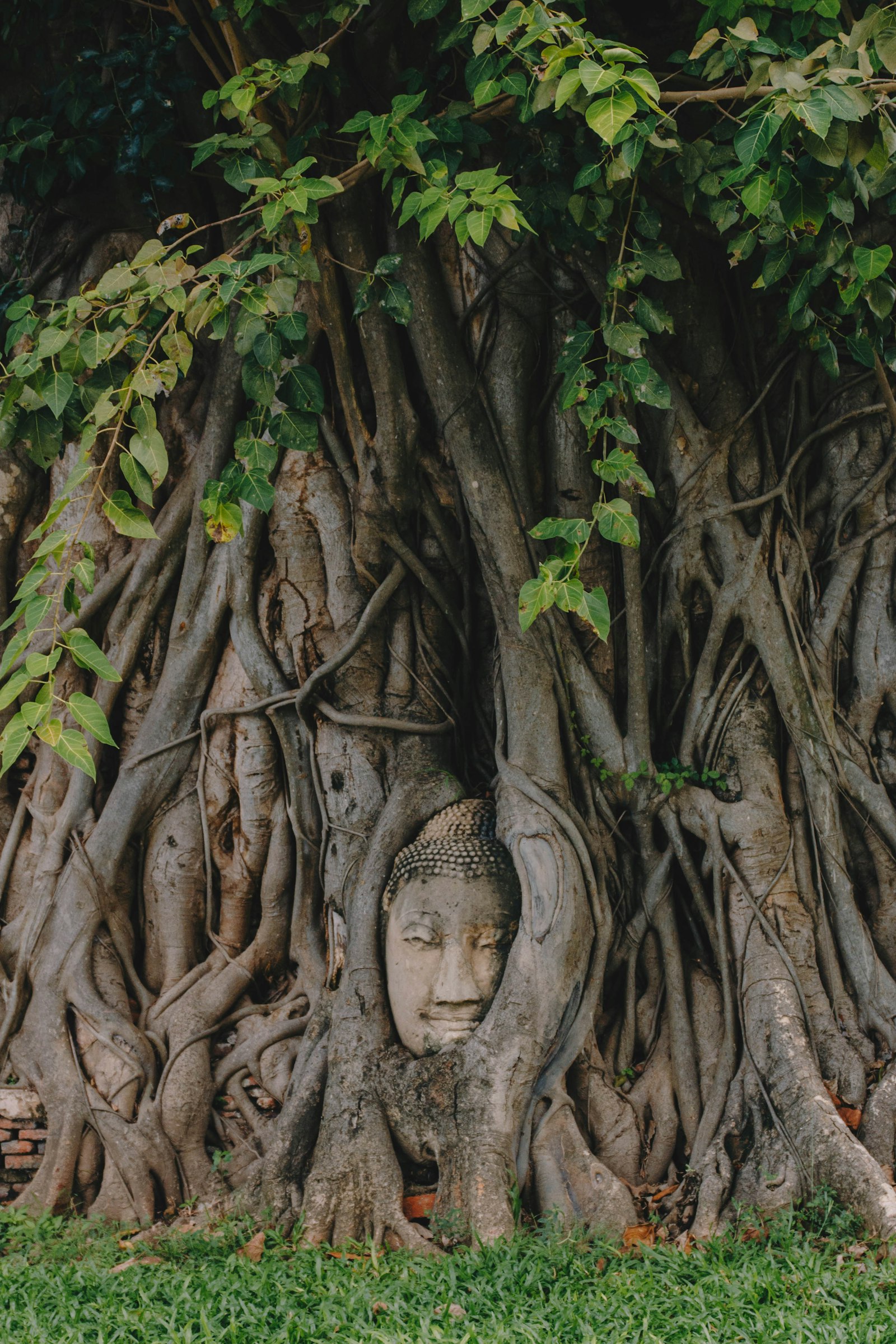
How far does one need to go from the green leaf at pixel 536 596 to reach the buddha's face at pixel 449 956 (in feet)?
3.91

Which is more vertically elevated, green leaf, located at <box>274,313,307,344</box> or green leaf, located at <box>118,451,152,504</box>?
green leaf, located at <box>274,313,307,344</box>

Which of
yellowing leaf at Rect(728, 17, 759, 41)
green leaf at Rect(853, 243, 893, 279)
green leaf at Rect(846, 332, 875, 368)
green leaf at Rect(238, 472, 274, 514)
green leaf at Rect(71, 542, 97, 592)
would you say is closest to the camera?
green leaf at Rect(71, 542, 97, 592)

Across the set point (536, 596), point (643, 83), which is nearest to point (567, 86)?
point (643, 83)

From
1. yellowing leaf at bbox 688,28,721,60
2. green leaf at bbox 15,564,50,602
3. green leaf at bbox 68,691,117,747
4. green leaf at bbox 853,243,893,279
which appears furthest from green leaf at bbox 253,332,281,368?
green leaf at bbox 853,243,893,279

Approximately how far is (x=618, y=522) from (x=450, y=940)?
5.10ft

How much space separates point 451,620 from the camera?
4578 millimetres

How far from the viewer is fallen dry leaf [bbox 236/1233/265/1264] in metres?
3.48

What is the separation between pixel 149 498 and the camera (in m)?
2.90

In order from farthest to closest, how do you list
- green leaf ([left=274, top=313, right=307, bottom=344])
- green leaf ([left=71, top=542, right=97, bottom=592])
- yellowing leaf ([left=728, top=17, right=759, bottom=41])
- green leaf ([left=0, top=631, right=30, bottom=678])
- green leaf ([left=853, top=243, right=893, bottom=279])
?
green leaf ([left=853, top=243, right=893, bottom=279])
green leaf ([left=274, top=313, right=307, bottom=344])
yellowing leaf ([left=728, top=17, right=759, bottom=41])
green leaf ([left=71, top=542, right=97, bottom=592])
green leaf ([left=0, top=631, right=30, bottom=678])

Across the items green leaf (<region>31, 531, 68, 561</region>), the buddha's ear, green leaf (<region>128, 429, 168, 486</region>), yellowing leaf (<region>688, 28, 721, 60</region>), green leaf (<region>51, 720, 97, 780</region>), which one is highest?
yellowing leaf (<region>688, 28, 721, 60</region>)

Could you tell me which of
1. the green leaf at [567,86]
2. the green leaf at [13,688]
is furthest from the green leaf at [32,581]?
the green leaf at [567,86]

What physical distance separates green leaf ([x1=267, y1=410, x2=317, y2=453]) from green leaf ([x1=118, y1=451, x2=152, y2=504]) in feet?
1.40

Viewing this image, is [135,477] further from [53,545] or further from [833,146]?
[833,146]

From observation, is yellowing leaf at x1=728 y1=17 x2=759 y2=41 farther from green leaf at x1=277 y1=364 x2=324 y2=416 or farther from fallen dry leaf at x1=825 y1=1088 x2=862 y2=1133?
fallen dry leaf at x1=825 y1=1088 x2=862 y2=1133
